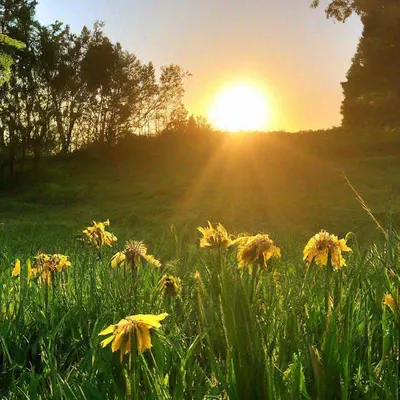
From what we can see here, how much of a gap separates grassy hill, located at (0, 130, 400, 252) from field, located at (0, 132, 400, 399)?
0.18 feet

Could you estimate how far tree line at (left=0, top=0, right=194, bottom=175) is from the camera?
1464cm

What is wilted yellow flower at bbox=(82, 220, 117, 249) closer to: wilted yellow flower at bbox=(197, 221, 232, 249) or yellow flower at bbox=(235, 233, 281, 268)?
wilted yellow flower at bbox=(197, 221, 232, 249)

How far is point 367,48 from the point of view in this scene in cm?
1544

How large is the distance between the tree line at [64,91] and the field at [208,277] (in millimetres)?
1011

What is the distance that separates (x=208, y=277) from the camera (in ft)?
5.17

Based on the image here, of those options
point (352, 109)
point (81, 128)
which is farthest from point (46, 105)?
point (352, 109)

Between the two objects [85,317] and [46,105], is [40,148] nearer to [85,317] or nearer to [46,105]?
[46,105]

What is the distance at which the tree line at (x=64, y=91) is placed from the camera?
14641 millimetres

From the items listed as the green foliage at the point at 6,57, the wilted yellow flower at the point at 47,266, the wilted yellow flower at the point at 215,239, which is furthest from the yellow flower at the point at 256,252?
the green foliage at the point at 6,57

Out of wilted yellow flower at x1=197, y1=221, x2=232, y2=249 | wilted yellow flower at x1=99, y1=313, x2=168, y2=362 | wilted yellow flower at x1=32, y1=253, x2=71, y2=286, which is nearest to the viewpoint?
wilted yellow flower at x1=99, y1=313, x2=168, y2=362

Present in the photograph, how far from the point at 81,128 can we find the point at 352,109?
38.6 feet

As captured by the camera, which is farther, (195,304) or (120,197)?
(120,197)

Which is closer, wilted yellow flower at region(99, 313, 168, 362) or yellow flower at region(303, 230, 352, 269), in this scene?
wilted yellow flower at region(99, 313, 168, 362)

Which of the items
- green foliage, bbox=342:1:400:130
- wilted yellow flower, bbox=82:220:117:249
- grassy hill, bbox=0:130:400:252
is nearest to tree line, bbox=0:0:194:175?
grassy hill, bbox=0:130:400:252
